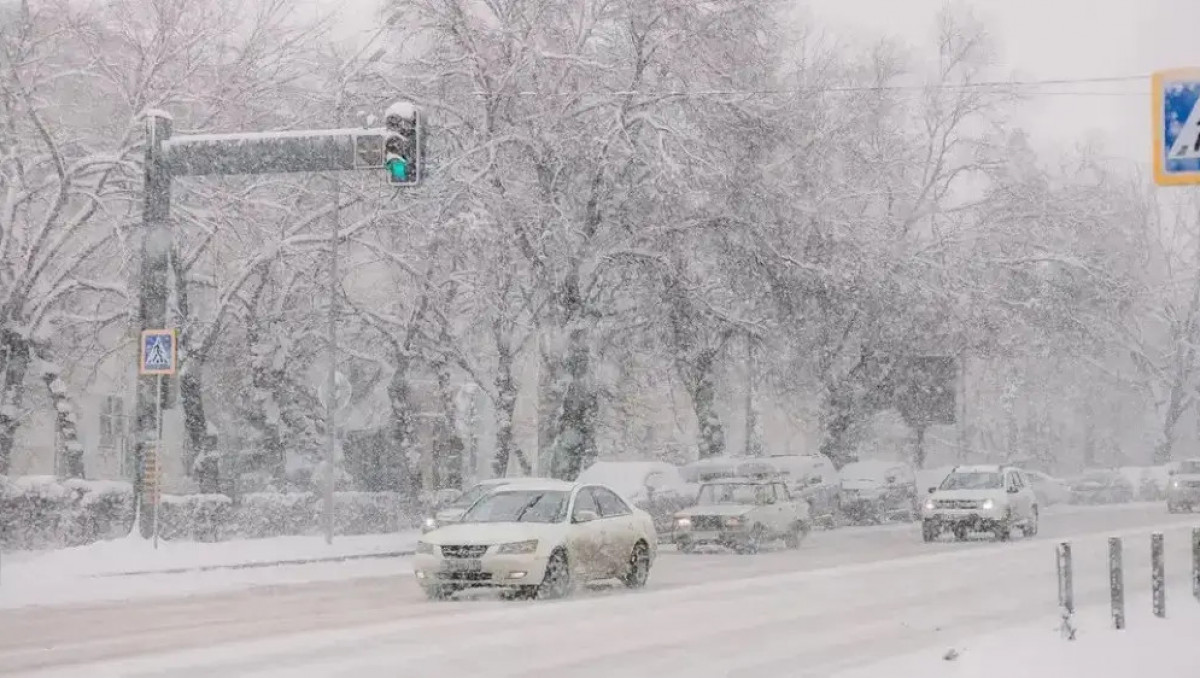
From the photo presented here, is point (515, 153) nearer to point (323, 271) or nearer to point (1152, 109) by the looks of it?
point (323, 271)

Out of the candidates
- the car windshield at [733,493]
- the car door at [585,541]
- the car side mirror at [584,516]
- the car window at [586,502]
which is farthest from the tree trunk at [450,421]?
the car side mirror at [584,516]

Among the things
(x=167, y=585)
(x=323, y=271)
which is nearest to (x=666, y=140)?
(x=323, y=271)

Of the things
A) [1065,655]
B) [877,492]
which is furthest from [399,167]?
[877,492]

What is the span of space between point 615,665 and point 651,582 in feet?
33.2

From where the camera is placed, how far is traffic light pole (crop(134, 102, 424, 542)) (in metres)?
22.0

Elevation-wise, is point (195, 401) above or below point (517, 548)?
above

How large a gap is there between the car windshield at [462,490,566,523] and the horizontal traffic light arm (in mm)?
4911

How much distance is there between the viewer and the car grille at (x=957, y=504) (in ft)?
118

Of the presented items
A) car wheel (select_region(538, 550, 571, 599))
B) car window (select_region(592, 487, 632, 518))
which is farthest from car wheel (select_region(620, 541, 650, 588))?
car wheel (select_region(538, 550, 571, 599))

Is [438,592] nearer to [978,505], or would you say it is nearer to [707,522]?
[707,522]

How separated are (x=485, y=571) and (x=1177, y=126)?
31.9ft

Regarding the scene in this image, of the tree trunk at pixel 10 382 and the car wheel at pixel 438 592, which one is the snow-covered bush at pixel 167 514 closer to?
the tree trunk at pixel 10 382

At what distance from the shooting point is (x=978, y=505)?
35875mm

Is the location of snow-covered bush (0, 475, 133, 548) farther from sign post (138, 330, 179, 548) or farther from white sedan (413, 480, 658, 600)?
white sedan (413, 480, 658, 600)
